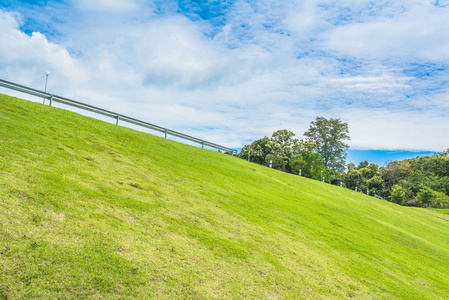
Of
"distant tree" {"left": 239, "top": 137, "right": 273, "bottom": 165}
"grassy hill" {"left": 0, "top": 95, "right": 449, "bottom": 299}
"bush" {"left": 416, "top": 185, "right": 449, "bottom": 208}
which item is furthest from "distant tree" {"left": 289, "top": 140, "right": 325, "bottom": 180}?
"grassy hill" {"left": 0, "top": 95, "right": 449, "bottom": 299}

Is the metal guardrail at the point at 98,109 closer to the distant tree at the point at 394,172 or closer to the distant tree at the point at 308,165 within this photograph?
the distant tree at the point at 308,165

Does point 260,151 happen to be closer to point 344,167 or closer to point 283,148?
point 283,148

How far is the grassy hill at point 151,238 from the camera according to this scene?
4207mm

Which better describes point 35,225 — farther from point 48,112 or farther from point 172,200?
point 48,112

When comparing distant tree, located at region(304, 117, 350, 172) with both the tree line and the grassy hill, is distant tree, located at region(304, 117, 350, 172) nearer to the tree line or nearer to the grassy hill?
the tree line

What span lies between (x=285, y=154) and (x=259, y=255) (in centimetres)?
6748

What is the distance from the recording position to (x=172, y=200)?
9039 mm

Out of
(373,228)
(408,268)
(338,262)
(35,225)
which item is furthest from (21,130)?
(373,228)

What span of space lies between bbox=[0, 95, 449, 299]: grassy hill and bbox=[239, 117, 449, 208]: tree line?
139 ft

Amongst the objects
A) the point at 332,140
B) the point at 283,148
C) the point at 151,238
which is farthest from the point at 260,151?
the point at 151,238

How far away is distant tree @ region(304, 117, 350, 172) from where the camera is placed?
91.2m

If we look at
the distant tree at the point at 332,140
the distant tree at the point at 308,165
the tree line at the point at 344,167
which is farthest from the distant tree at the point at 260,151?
the distant tree at the point at 332,140

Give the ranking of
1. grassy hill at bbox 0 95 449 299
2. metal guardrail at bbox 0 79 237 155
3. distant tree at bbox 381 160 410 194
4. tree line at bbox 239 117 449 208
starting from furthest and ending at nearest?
distant tree at bbox 381 160 410 194, tree line at bbox 239 117 449 208, metal guardrail at bbox 0 79 237 155, grassy hill at bbox 0 95 449 299

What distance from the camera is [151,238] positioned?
19.5 feet
